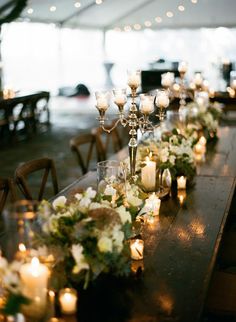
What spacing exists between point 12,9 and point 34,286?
28.9 feet

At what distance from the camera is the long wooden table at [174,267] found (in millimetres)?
1552

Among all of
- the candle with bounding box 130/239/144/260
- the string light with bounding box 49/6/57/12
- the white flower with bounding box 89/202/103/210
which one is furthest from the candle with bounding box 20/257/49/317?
the string light with bounding box 49/6/57/12

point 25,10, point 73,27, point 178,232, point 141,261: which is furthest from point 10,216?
point 73,27

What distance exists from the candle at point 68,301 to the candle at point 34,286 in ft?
0.44

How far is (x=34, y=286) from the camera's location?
138cm

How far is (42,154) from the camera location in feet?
23.4

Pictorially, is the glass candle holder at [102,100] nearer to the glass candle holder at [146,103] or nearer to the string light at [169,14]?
the glass candle holder at [146,103]

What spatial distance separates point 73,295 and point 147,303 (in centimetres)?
23

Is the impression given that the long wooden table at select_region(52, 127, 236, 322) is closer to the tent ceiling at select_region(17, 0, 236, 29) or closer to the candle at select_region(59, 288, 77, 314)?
the candle at select_region(59, 288, 77, 314)

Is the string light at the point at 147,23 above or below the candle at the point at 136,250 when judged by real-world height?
above

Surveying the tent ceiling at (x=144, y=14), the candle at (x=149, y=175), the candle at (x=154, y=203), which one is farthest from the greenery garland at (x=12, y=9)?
the candle at (x=154, y=203)

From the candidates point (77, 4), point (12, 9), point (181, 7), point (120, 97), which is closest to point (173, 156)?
point (120, 97)

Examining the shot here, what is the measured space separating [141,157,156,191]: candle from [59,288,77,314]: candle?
3.51ft

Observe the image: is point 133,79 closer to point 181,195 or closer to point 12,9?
point 181,195
